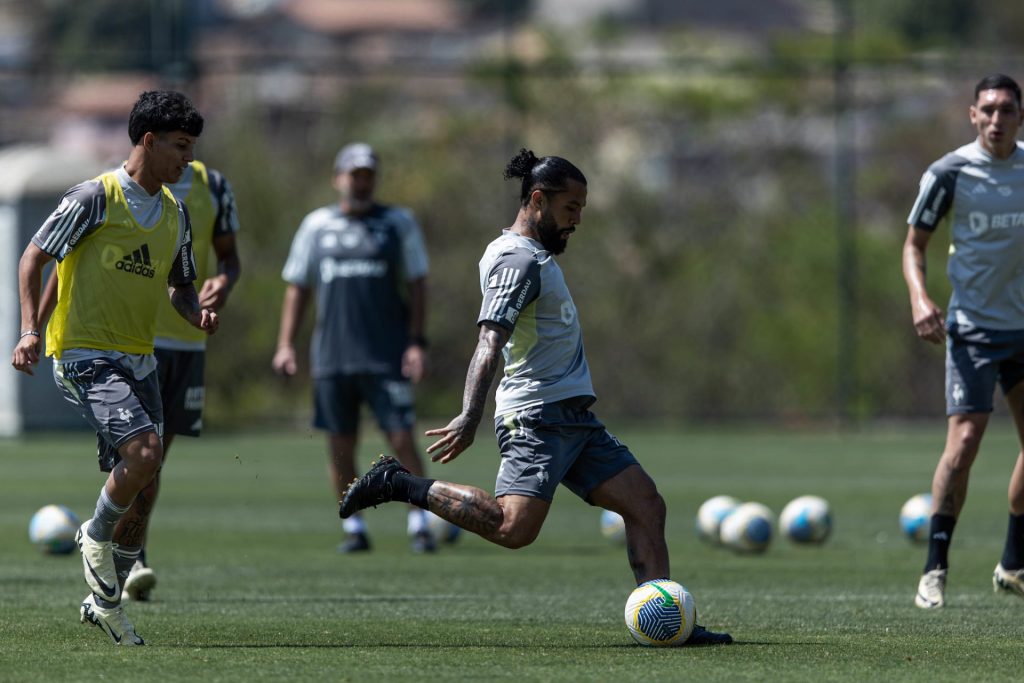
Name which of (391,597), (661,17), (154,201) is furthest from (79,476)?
(661,17)

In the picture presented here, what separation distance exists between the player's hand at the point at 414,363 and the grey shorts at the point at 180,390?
2.88 metres

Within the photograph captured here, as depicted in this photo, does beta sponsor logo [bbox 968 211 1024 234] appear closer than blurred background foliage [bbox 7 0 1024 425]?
Yes

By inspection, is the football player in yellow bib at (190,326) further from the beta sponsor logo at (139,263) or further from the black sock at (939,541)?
the black sock at (939,541)

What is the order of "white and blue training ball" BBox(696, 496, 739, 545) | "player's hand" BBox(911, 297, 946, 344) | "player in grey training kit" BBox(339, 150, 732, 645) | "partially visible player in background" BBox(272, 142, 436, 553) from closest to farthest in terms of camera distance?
"player in grey training kit" BBox(339, 150, 732, 645) < "player's hand" BBox(911, 297, 946, 344) < "white and blue training ball" BBox(696, 496, 739, 545) < "partially visible player in background" BBox(272, 142, 436, 553)

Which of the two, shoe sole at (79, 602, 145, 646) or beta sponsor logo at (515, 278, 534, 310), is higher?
beta sponsor logo at (515, 278, 534, 310)

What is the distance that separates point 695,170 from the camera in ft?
92.1

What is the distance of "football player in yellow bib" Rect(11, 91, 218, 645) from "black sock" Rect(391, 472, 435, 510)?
3.21 ft

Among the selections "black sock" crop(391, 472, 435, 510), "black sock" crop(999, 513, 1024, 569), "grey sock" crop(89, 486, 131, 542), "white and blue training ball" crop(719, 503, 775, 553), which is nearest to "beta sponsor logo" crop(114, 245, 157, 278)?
"grey sock" crop(89, 486, 131, 542)

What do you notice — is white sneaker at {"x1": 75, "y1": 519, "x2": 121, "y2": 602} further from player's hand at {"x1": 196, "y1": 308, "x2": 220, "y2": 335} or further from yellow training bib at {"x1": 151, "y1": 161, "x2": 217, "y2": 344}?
yellow training bib at {"x1": 151, "y1": 161, "x2": 217, "y2": 344}

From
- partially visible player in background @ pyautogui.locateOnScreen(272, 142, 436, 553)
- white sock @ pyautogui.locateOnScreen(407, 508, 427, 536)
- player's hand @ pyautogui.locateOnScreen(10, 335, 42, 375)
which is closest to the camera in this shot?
player's hand @ pyautogui.locateOnScreen(10, 335, 42, 375)

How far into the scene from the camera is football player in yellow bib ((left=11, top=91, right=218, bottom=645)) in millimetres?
7441

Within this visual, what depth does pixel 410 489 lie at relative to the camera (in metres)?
7.58

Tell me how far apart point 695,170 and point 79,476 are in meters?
12.7

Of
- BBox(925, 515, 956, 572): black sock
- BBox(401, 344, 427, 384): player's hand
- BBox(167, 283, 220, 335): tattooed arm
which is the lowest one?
BBox(925, 515, 956, 572): black sock
